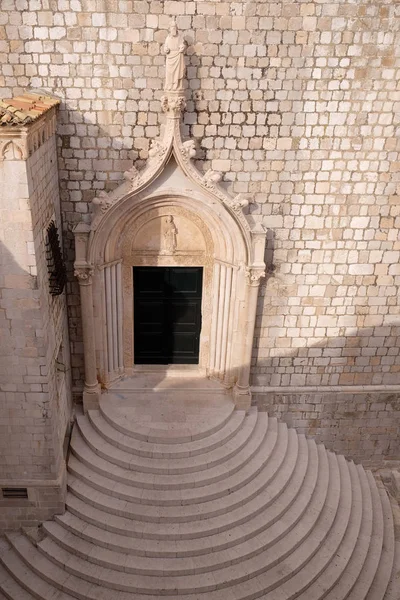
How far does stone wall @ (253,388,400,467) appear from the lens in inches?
415

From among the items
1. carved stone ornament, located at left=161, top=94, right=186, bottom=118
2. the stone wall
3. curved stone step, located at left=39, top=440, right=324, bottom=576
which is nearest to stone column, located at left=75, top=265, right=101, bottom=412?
curved stone step, located at left=39, top=440, right=324, bottom=576

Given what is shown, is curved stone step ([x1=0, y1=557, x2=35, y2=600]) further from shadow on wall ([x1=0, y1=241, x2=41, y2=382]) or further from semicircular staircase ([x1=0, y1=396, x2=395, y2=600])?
shadow on wall ([x1=0, y1=241, x2=41, y2=382])

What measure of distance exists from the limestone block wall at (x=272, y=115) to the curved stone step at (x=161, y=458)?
174cm

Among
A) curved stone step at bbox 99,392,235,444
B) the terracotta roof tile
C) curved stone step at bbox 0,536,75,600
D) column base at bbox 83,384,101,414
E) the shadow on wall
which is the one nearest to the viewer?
the terracotta roof tile

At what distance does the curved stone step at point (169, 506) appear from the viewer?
8357mm

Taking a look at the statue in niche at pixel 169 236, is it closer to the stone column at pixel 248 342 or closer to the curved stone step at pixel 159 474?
the stone column at pixel 248 342

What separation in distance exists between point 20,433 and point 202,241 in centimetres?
458

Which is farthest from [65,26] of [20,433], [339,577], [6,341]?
[339,577]

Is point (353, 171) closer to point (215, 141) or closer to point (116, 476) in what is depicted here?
point (215, 141)

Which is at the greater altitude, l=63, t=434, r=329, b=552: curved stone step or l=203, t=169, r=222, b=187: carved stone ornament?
l=203, t=169, r=222, b=187: carved stone ornament

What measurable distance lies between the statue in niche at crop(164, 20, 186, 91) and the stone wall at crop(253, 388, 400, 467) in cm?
599

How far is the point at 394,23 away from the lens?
26.6 feet

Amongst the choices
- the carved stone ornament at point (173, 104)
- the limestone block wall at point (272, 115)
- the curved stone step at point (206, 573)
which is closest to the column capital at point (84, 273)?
the limestone block wall at point (272, 115)

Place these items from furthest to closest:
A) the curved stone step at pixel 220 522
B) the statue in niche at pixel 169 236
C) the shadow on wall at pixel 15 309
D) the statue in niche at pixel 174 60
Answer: the statue in niche at pixel 169 236 < the curved stone step at pixel 220 522 < the statue in niche at pixel 174 60 < the shadow on wall at pixel 15 309
